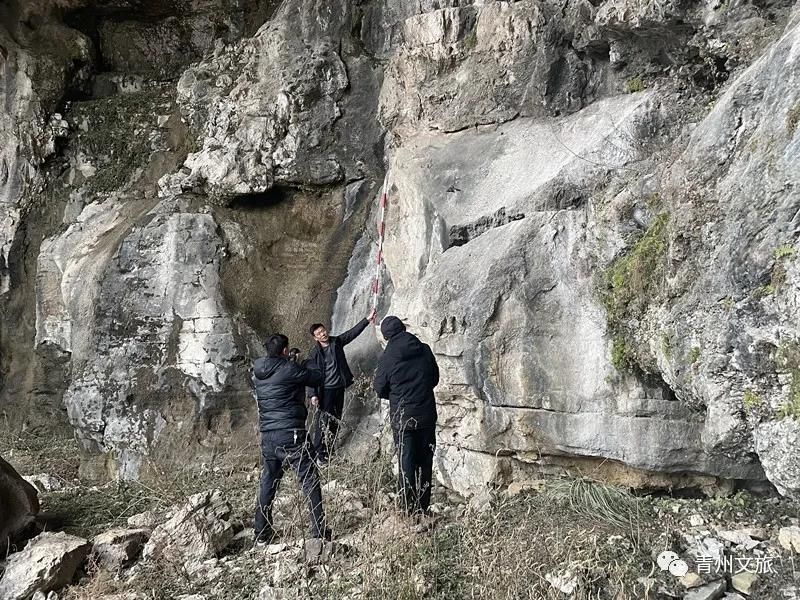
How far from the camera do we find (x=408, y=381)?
5566 millimetres

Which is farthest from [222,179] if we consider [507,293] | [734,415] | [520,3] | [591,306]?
[734,415]

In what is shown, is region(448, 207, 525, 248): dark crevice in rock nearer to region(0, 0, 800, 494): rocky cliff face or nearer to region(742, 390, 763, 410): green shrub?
region(0, 0, 800, 494): rocky cliff face

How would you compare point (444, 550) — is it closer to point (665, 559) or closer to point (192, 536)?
point (665, 559)

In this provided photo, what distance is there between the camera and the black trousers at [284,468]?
5293 millimetres

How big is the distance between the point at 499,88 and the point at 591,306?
11.2 ft

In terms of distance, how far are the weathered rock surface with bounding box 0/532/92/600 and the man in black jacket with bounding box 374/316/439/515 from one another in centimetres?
257

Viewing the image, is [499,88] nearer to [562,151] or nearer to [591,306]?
[562,151]

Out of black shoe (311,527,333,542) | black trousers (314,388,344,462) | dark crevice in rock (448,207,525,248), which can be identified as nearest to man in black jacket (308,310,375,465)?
black trousers (314,388,344,462)

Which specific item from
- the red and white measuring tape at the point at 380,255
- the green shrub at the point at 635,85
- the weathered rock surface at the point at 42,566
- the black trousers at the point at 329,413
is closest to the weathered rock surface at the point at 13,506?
the weathered rock surface at the point at 42,566

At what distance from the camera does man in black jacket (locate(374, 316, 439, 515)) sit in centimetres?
551

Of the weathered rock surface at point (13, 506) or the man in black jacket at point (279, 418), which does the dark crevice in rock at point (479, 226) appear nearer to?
the man in black jacket at point (279, 418)

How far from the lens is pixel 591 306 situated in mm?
5578

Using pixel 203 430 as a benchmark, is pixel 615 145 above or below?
above

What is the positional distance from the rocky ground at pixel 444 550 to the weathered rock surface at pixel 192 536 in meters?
0.01
